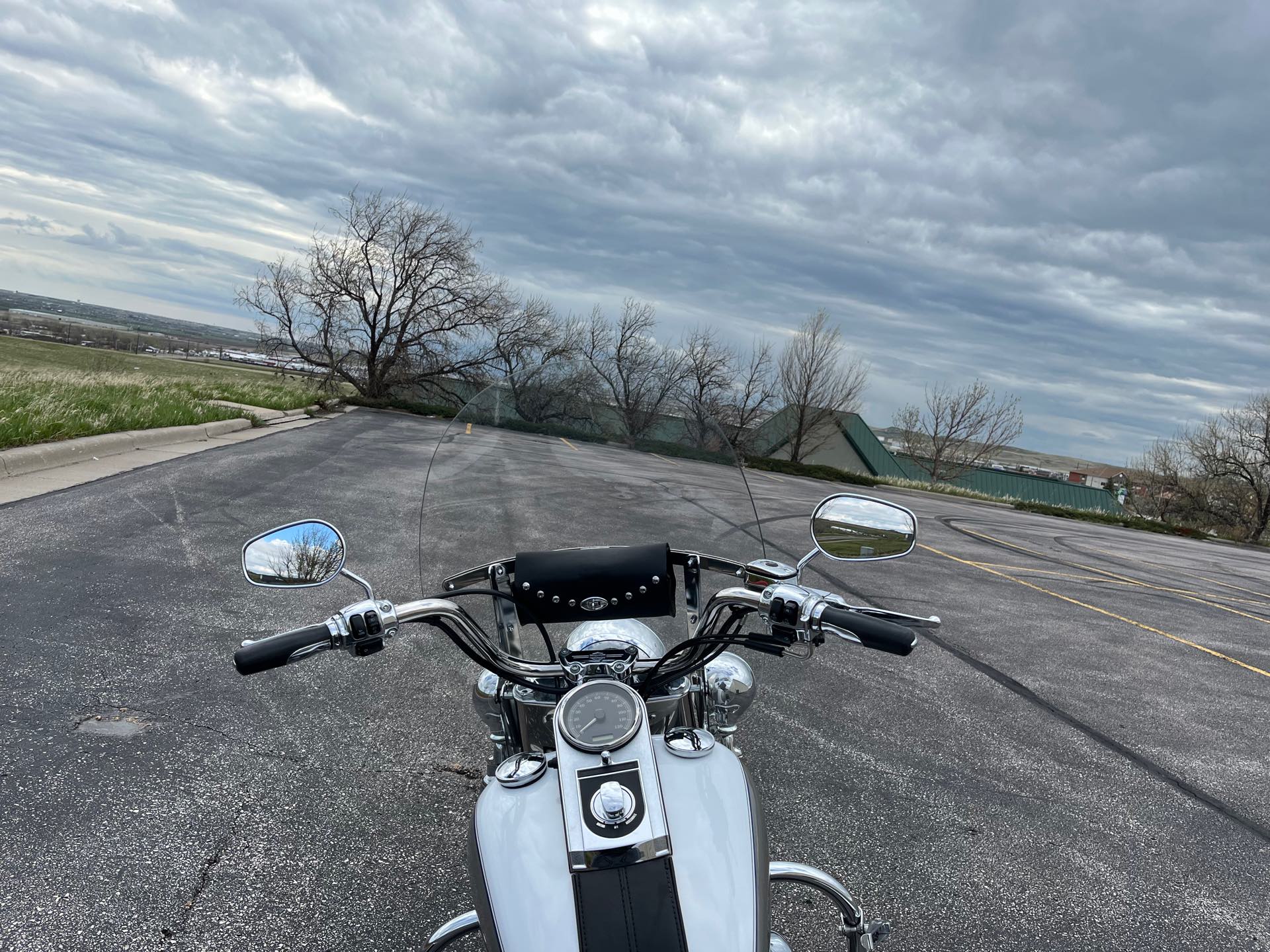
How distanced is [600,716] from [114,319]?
111 m

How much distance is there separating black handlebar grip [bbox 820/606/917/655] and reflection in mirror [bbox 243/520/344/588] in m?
1.14

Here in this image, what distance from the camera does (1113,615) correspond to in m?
8.43

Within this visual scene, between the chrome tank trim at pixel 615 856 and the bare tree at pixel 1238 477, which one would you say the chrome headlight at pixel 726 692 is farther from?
the bare tree at pixel 1238 477

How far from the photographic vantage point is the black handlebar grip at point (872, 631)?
63.9 inches

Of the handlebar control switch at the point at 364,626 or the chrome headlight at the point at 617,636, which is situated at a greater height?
the handlebar control switch at the point at 364,626

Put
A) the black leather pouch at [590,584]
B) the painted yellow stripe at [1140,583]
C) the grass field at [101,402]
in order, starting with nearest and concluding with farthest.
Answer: the black leather pouch at [590,584] → the grass field at [101,402] → the painted yellow stripe at [1140,583]

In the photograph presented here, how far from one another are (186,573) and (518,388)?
4522mm

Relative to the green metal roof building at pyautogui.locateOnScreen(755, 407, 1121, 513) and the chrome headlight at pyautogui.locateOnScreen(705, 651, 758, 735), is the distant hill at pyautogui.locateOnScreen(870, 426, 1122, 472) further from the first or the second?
the chrome headlight at pyautogui.locateOnScreen(705, 651, 758, 735)

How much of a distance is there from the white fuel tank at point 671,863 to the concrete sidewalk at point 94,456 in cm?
770

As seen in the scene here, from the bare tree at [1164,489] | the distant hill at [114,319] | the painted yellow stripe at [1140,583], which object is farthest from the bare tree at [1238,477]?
the distant hill at [114,319]

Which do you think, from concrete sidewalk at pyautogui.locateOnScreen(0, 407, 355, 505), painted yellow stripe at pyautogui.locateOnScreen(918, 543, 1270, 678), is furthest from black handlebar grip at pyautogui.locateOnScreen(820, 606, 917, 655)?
concrete sidewalk at pyautogui.locateOnScreen(0, 407, 355, 505)

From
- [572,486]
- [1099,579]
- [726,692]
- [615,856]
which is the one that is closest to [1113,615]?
[1099,579]

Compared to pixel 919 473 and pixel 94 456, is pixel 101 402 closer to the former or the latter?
pixel 94 456

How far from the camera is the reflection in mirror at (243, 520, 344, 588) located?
1.83 metres
